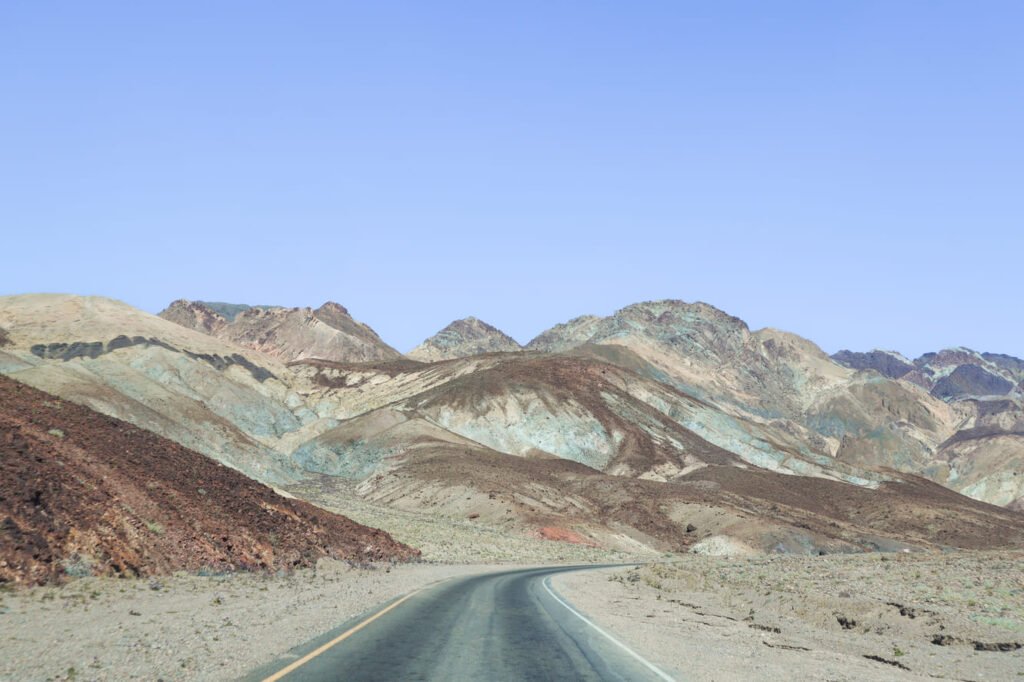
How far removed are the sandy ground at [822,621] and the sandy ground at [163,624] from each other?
24.3ft

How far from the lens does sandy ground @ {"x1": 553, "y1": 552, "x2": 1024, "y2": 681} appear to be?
16.7m

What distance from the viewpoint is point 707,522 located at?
337ft

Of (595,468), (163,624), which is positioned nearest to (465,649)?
(163,624)

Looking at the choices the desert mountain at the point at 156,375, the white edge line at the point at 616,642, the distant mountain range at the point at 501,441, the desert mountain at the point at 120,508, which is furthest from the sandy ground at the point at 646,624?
the desert mountain at the point at 156,375

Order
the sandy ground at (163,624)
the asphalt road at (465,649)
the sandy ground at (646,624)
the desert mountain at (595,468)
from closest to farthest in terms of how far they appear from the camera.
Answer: the asphalt road at (465,649), the sandy ground at (163,624), the sandy ground at (646,624), the desert mountain at (595,468)

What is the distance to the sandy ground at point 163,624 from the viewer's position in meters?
13.4

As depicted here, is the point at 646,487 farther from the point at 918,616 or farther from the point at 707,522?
the point at 918,616

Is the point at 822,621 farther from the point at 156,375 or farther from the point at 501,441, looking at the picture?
the point at 156,375

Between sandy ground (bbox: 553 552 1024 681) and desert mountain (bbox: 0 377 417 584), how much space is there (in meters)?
12.9

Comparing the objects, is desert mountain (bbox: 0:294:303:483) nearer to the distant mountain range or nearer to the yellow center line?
the distant mountain range

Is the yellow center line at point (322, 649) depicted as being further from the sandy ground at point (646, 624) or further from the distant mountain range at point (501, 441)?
the distant mountain range at point (501, 441)

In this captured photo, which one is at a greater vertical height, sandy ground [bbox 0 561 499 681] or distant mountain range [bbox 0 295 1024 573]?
distant mountain range [bbox 0 295 1024 573]

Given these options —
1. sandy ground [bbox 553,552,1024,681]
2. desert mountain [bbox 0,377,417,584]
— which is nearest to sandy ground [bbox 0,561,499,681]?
desert mountain [bbox 0,377,417,584]

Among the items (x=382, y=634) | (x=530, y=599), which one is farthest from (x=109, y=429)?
(x=382, y=634)
